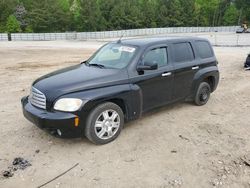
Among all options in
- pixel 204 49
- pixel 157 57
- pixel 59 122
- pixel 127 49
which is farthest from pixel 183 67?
pixel 59 122

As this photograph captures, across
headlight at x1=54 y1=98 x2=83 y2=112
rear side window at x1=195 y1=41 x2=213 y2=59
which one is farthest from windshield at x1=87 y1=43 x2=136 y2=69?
rear side window at x1=195 y1=41 x2=213 y2=59

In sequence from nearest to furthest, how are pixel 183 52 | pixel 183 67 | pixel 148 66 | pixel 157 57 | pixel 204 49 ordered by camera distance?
pixel 148 66 → pixel 157 57 → pixel 183 67 → pixel 183 52 → pixel 204 49

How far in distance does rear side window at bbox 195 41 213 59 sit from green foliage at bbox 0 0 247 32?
183 ft

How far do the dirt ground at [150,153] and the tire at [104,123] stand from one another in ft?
0.45

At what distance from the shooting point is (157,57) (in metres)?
5.56

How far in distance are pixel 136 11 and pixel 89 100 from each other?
211 ft

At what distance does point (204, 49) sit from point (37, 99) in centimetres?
402

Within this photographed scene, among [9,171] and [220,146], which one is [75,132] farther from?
[220,146]

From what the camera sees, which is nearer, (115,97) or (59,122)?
(59,122)

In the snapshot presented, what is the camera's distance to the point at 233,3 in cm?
8306

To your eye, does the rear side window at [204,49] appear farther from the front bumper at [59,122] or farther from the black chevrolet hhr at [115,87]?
the front bumper at [59,122]

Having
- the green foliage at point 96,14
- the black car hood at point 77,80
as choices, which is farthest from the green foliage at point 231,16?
the black car hood at point 77,80

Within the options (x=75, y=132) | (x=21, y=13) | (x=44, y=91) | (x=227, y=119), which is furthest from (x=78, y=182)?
(x=21, y=13)

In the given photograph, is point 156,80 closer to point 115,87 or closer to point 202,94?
point 115,87
